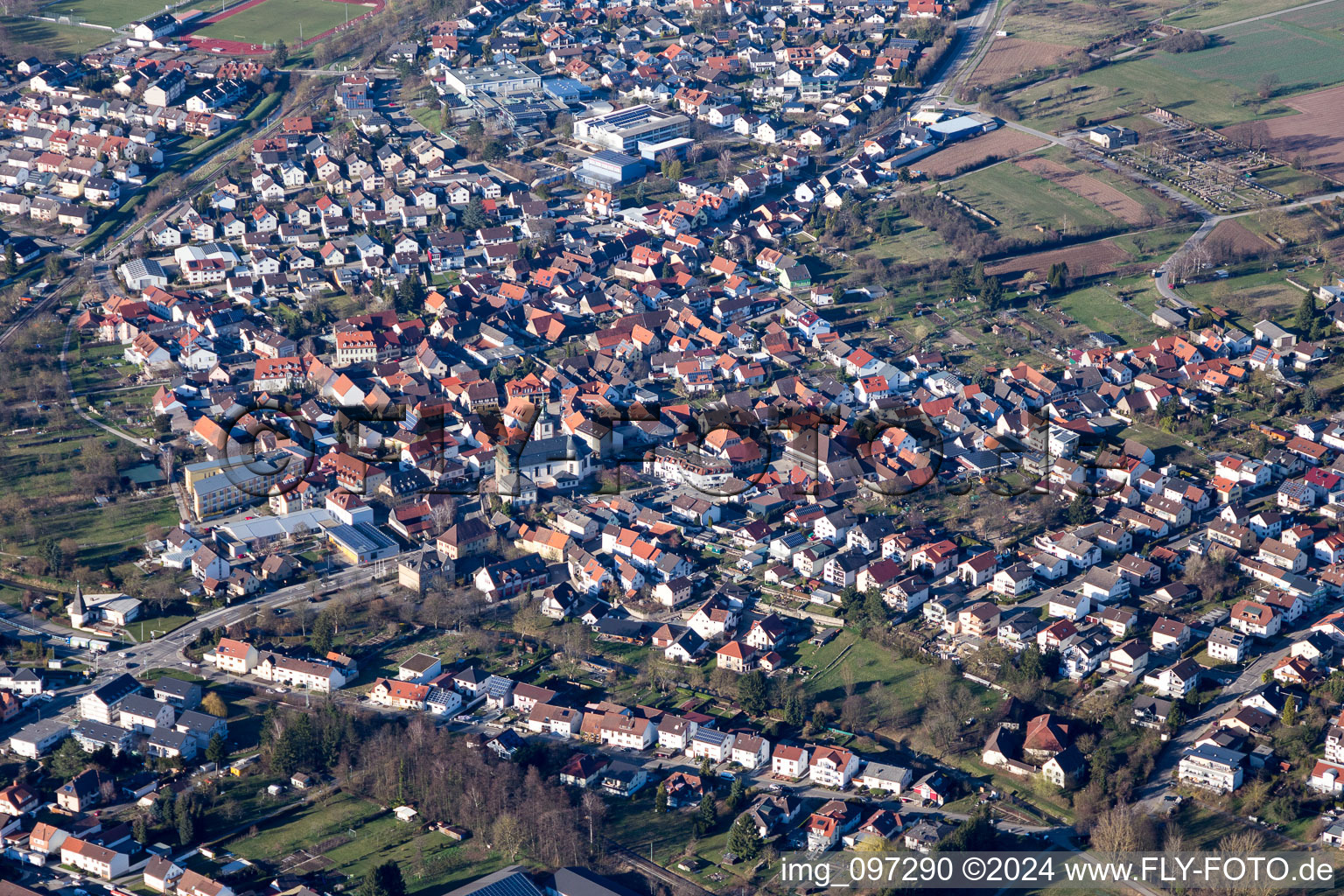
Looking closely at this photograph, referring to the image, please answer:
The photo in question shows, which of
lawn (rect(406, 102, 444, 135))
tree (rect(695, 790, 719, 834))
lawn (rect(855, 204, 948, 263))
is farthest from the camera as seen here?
lawn (rect(406, 102, 444, 135))

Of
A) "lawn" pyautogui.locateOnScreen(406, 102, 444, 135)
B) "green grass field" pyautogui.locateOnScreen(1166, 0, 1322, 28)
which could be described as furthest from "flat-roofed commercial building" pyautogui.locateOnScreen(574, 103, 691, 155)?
"green grass field" pyautogui.locateOnScreen(1166, 0, 1322, 28)

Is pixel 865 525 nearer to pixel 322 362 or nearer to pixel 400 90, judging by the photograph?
pixel 322 362

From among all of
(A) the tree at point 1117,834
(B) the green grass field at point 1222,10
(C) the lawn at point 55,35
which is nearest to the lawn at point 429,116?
(C) the lawn at point 55,35

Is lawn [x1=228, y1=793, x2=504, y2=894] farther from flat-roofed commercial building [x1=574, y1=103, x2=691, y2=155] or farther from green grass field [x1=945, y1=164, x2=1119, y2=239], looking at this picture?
flat-roofed commercial building [x1=574, y1=103, x2=691, y2=155]

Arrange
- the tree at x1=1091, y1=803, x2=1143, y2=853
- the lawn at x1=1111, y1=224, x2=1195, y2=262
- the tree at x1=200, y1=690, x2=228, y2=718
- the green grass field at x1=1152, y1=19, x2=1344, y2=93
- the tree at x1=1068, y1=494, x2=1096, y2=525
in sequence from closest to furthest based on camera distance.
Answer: the tree at x1=1091, y1=803, x2=1143, y2=853
the tree at x1=200, y1=690, x2=228, y2=718
the tree at x1=1068, y1=494, x2=1096, y2=525
the lawn at x1=1111, y1=224, x2=1195, y2=262
the green grass field at x1=1152, y1=19, x2=1344, y2=93

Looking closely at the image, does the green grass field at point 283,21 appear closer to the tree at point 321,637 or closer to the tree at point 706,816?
the tree at point 321,637

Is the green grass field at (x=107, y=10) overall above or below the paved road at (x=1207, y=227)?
above

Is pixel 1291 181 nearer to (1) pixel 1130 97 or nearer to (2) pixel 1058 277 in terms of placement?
(1) pixel 1130 97
